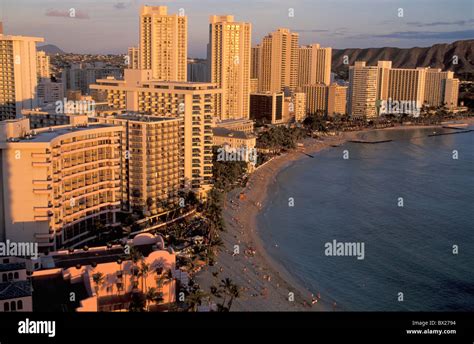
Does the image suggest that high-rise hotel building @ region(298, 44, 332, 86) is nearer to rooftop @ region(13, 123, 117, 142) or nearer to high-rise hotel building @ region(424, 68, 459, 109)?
high-rise hotel building @ region(424, 68, 459, 109)

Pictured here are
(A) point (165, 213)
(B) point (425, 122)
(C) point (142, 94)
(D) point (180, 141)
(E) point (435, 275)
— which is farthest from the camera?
(B) point (425, 122)

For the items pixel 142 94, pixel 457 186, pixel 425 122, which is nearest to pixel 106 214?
pixel 142 94

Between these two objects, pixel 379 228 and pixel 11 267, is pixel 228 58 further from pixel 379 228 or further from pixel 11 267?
pixel 11 267

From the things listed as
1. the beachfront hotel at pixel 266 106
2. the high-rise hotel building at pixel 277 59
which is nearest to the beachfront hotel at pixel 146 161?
the beachfront hotel at pixel 266 106

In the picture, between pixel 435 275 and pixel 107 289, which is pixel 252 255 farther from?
pixel 107 289

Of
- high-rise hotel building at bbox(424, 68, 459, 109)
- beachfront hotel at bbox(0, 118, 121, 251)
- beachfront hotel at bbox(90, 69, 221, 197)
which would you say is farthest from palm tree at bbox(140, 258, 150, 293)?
high-rise hotel building at bbox(424, 68, 459, 109)

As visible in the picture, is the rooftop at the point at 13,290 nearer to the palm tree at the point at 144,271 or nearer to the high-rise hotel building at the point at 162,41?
the palm tree at the point at 144,271

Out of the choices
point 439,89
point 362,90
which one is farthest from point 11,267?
point 439,89
